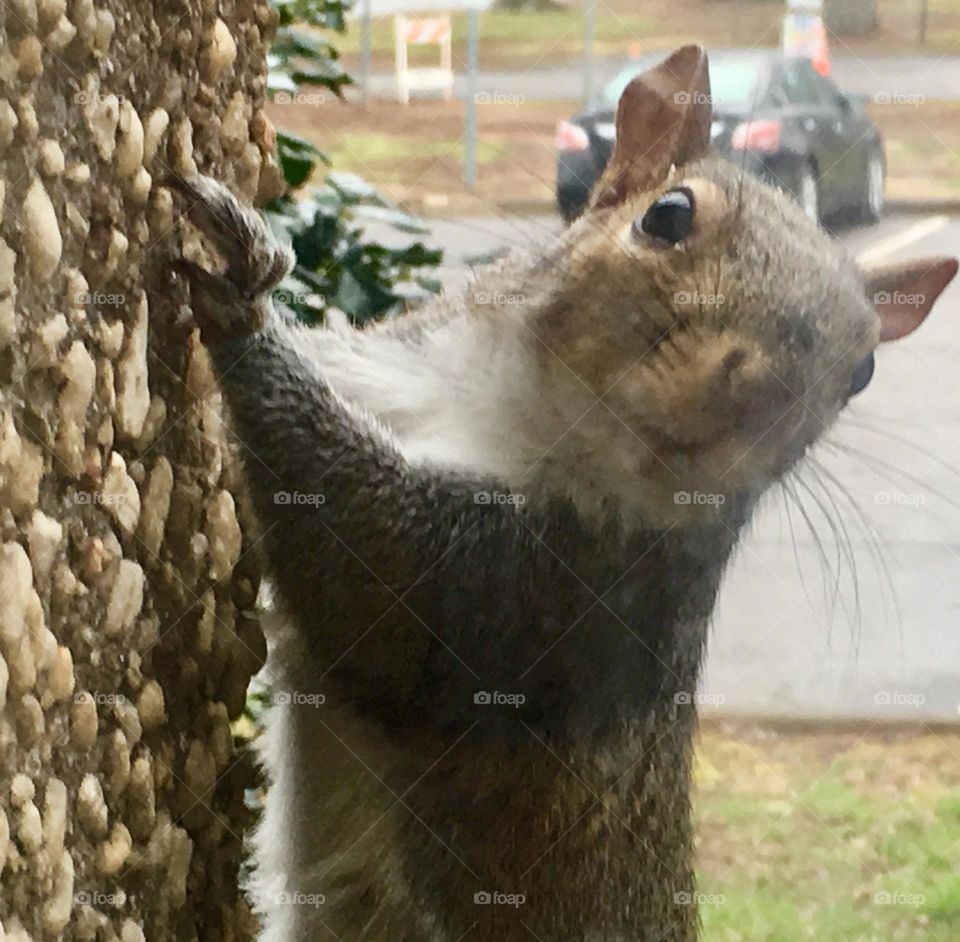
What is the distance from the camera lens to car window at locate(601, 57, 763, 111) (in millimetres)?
1167

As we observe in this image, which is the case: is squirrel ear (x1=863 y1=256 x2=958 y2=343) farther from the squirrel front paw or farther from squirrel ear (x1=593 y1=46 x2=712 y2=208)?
the squirrel front paw

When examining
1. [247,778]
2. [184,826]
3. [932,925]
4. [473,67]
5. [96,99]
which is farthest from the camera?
[932,925]

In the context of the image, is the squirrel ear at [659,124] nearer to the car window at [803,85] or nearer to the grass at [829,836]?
the car window at [803,85]

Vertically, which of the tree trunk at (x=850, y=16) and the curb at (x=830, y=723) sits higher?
the tree trunk at (x=850, y=16)

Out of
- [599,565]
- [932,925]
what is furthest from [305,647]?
[932,925]

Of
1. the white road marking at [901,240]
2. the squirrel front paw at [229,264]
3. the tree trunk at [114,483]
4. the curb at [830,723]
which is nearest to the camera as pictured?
the tree trunk at [114,483]

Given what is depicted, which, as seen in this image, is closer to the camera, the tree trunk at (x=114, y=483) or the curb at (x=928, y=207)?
the tree trunk at (x=114, y=483)

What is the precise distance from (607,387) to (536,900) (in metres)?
0.49

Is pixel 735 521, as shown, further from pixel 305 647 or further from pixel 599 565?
pixel 305 647

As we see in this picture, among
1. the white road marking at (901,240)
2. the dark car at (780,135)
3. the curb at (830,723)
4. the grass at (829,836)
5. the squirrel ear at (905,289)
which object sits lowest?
the grass at (829,836)

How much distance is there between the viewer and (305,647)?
108 cm

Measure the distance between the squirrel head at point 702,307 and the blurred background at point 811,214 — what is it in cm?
4

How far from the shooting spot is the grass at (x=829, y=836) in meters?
1.30

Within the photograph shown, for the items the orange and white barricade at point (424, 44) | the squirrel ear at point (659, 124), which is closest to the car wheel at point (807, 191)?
the squirrel ear at point (659, 124)
